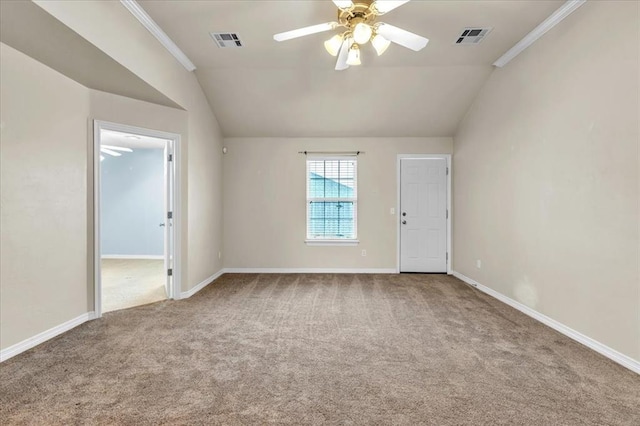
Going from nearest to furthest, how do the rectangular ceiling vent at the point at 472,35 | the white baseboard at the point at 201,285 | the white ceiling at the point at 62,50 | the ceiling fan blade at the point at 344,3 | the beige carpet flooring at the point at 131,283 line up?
the white ceiling at the point at 62,50 < the ceiling fan blade at the point at 344,3 < the rectangular ceiling vent at the point at 472,35 < the beige carpet flooring at the point at 131,283 < the white baseboard at the point at 201,285

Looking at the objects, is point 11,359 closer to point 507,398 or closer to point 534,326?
point 507,398

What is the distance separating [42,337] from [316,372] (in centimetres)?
247

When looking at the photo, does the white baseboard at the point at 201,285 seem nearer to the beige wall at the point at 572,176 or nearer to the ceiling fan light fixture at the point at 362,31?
the ceiling fan light fixture at the point at 362,31

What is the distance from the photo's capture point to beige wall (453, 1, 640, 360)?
2430 mm

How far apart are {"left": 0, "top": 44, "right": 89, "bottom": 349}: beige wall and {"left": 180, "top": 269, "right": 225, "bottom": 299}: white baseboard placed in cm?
107

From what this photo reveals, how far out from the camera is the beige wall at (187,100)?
8.05 ft

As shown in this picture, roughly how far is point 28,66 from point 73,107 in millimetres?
525

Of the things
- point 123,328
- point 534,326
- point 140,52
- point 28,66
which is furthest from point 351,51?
point 123,328

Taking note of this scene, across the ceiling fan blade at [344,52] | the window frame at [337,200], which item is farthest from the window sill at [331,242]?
the ceiling fan blade at [344,52]

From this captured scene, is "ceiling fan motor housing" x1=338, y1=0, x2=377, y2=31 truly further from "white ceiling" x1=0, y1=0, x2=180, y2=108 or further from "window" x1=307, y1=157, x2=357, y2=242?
"window" x1=307, y1=157, x2=357, y2=242

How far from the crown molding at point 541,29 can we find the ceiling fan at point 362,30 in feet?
4.92

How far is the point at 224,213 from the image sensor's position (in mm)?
5781

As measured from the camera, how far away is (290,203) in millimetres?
5793

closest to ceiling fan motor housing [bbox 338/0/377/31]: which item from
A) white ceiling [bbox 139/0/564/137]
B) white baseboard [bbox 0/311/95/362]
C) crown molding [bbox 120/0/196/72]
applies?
white ceiling [bbox 139/0/564/137]
